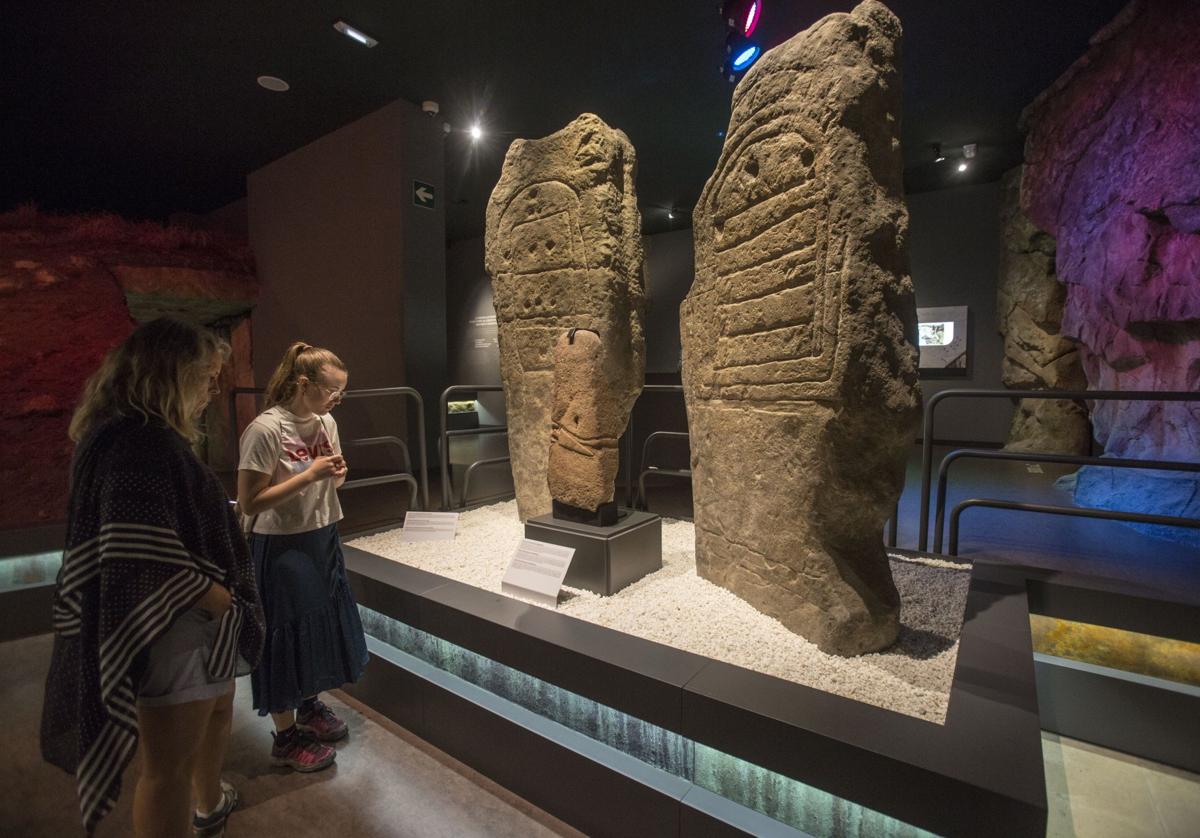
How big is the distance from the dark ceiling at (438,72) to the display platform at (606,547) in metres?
2.96

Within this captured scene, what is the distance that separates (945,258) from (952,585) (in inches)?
236

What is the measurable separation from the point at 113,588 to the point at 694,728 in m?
1.34

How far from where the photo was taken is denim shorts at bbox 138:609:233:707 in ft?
4.12

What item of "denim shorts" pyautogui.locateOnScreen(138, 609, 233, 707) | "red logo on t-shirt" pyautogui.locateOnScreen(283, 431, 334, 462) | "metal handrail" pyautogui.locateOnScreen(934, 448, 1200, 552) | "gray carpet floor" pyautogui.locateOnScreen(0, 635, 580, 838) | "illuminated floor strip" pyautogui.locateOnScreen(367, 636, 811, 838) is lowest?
"gray carpet floor" pyautogui.locateOnScreen(0, 635, 580, 838)

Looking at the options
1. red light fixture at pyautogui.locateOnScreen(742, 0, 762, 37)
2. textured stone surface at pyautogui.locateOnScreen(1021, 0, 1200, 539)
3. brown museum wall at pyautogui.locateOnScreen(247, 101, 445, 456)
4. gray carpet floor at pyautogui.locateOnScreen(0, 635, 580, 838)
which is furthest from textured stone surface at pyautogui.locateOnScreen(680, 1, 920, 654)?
textured stone surface at pyautogui.locateOnScreen(1021, 0, 1200, 539)

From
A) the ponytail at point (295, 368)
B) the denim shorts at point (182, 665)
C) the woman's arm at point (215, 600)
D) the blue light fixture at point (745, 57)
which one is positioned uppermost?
the blue light fixture at point (745, 57)

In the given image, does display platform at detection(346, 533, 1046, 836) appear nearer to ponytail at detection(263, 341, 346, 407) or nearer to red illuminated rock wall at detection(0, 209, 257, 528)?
ponytail at detection(263, 341, 346, 407)

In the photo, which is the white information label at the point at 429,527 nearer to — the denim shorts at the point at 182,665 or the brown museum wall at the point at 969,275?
the denim shorts at the point at 182,665

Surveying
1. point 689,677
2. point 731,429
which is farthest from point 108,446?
point 731,429

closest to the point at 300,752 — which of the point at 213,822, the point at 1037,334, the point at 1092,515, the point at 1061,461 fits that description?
the point at 213,822

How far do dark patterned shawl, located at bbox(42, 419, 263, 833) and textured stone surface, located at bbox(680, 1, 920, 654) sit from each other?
1683mm

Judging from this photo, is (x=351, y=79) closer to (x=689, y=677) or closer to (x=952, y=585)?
(x=689, y=677)

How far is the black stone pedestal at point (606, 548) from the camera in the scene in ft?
8.20

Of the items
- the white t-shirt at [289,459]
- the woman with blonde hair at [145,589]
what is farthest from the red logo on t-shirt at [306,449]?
the woman with blonde hair at [145,589]
